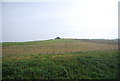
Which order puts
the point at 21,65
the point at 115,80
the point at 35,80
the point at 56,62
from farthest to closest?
1. the point at 56,62
2. the point at 21,65
3. the point at 115,80
4. the point at 35,80

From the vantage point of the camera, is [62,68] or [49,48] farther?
[49,48]

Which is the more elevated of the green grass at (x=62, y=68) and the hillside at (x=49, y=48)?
the hillside at (x=49, y=48)

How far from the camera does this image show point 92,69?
1478 cm

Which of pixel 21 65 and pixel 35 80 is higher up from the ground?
pixel 21 65

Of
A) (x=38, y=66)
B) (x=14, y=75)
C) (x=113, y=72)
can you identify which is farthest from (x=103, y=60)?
(x=14, y=75)

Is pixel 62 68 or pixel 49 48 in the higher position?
pixel 49 48

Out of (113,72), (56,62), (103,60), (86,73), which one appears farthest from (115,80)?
(56,62)

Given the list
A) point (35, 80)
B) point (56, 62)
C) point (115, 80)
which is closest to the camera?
point (35, 80)

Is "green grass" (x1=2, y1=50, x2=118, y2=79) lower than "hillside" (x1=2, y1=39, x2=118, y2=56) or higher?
lower

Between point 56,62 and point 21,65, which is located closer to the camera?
point 21,65

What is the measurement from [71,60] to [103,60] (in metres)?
4.09

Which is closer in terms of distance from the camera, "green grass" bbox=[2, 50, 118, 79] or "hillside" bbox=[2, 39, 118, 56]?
"green grass" bbox=[2, 50, 118, 79]

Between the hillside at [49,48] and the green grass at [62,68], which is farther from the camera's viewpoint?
the hillside at [49,48]

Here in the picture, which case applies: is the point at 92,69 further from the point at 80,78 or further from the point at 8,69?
the point at 8,69
